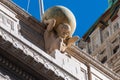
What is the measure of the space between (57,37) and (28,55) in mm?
2520

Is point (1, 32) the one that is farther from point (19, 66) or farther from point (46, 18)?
point (46, 18)

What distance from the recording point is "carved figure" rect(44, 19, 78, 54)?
88.7ft

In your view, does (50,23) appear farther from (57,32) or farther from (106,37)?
(106,37)

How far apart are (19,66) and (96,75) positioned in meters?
4.52

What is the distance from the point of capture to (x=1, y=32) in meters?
24.8

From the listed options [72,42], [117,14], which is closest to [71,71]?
[72,42]

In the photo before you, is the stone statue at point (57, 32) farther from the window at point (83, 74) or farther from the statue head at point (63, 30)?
the window at point (83, 74)

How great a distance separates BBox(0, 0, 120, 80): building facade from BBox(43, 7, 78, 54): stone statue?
0.75 ft

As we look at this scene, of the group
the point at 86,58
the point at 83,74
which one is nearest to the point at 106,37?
the point at 86,58

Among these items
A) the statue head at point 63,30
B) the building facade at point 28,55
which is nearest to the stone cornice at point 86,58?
the building facade at point 28,55

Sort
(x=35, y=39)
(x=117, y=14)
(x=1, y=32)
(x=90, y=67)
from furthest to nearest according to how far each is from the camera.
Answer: (x=117, y=14), (x=90, y=67), (x=35, y=39), (x=1, y=32)

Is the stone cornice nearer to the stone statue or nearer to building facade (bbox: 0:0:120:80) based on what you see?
building facade (bbox: 0:0:120:80)

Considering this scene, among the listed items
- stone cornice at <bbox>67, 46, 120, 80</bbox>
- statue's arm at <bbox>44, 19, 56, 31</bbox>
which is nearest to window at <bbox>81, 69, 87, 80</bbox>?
stone cornice at <bbox>67, 46, 120, 80</bbox>

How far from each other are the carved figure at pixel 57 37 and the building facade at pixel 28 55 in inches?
8.7
